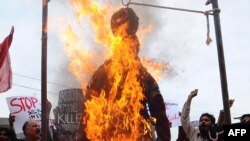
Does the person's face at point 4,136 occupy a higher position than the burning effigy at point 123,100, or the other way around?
the burning effigy at point 123,100

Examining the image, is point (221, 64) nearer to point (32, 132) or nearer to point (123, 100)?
point (32, 132)

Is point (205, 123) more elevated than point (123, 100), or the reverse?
point (123, 100)

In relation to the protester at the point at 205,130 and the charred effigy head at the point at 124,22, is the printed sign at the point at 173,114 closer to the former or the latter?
the protester at the point at 205,130

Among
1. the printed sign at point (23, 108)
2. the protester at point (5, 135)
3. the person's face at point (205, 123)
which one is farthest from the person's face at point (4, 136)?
the printed sign at point (23, 108)

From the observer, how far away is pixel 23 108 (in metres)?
10.9

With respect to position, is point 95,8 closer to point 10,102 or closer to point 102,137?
point 102,137

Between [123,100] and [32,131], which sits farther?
[32,131]

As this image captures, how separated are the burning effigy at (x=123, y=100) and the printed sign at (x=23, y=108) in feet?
17.4

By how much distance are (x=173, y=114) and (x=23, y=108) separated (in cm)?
426

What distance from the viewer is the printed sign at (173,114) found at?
1272cm

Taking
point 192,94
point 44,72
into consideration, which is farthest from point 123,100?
point 44,72

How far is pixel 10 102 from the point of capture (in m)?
11.1

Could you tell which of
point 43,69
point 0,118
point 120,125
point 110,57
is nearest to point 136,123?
point 120,125

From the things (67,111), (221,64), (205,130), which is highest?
(221,64)
